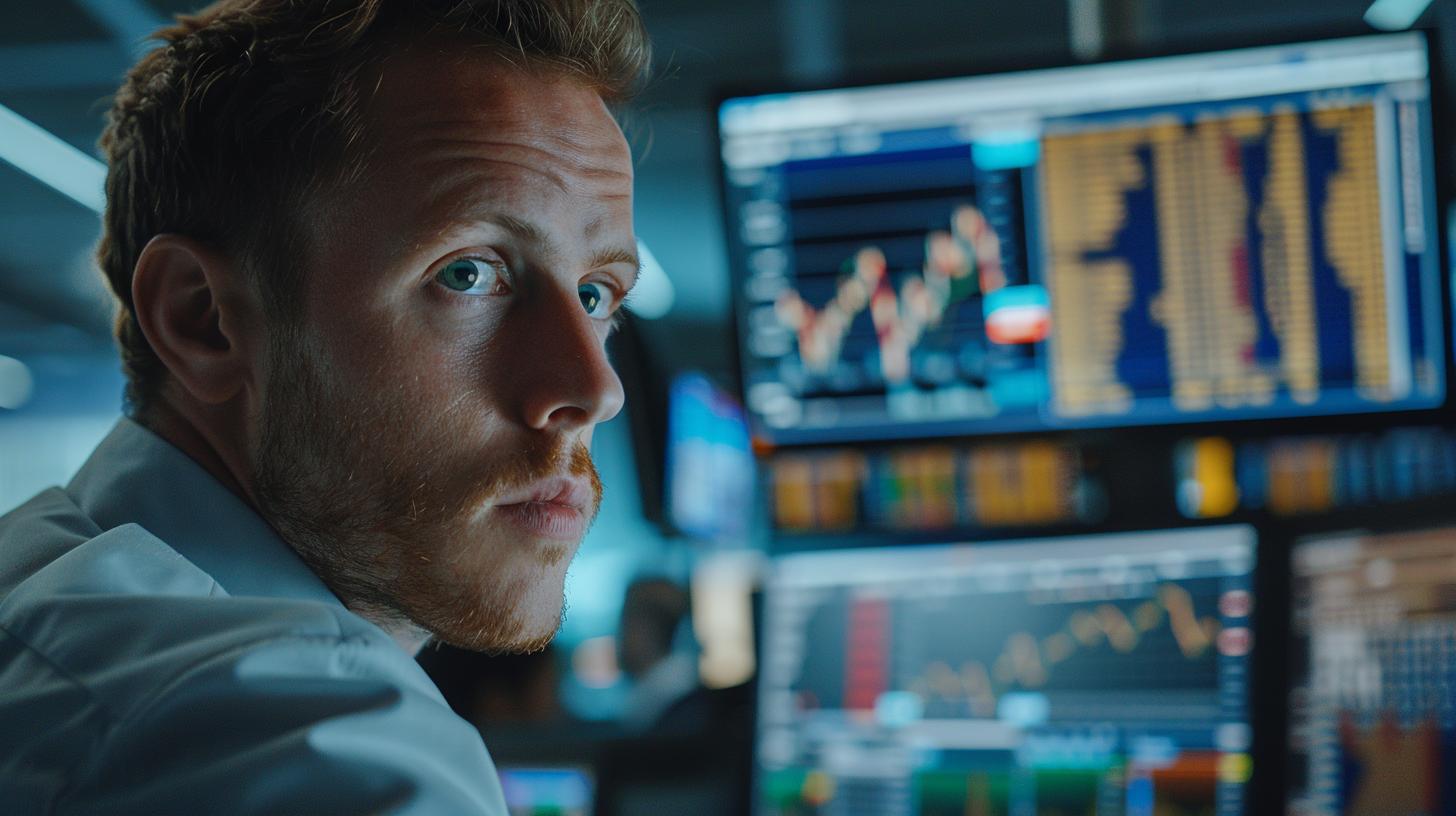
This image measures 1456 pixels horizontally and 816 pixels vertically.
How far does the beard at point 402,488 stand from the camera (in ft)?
2.68

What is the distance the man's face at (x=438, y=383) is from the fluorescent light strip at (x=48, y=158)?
915mm

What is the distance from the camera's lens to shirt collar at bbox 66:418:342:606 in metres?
0.78

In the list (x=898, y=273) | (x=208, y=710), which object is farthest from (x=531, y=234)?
(x=898, y=273)

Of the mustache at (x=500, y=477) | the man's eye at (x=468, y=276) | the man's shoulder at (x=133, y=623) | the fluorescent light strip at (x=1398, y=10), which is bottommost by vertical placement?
the man's shoulder at (x=133, y=623)

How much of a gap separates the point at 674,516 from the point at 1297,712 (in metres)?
1.74

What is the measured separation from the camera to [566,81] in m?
0.93

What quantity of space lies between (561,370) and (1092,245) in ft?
2.35

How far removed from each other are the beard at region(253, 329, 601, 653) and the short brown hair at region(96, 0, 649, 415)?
8cm

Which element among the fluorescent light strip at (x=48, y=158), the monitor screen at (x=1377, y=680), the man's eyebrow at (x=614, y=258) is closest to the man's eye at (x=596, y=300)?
the man's eyebrow at (x=614, y=258)

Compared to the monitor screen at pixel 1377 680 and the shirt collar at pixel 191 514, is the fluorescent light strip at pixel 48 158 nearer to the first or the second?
the shirt collar at pixel 191 514

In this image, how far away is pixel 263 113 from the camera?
33.6 inches

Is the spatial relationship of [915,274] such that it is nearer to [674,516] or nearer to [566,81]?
[566,81]

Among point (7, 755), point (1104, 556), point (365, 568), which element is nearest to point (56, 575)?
point (7, 755)

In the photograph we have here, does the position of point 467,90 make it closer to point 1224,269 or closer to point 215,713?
point 215,713
